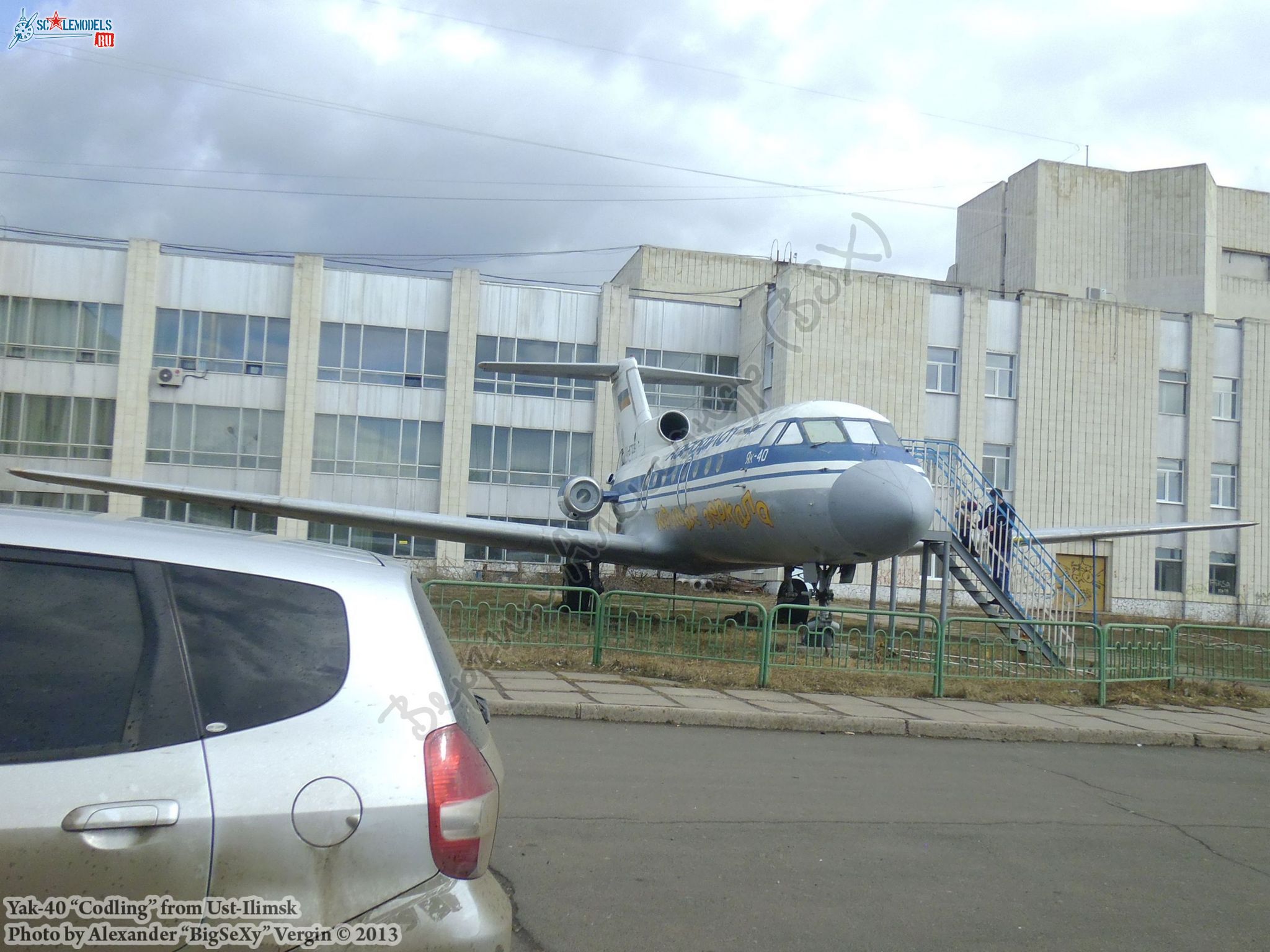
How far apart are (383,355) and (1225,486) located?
104 ft

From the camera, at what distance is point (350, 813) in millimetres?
2512

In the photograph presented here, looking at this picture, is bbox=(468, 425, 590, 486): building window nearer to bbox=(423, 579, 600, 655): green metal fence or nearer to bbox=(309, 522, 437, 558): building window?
bbox=(309, 522, 437, 558): building window

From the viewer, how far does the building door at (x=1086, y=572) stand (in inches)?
1411

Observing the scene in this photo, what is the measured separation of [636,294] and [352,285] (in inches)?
405

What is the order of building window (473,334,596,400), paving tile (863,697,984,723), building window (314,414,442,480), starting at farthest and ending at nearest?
building window (473,334,596,400), building window (314,414,442,480), paving tile (863,697,984,723)

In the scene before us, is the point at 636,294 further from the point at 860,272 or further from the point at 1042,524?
the point at 1042,524

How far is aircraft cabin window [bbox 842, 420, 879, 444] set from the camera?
14.3 metres

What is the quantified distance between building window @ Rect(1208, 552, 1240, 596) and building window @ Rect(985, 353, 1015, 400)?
32.4ft

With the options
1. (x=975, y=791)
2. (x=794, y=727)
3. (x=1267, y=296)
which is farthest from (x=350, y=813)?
(x=1267, y=296)

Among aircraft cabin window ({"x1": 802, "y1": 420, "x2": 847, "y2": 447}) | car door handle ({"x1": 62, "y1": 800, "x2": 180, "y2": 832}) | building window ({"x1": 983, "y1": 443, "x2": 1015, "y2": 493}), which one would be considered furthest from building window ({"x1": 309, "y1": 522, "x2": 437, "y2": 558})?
car door handle ({"x1": 62, "y1": 800, "x2": 180, "y2": 832})

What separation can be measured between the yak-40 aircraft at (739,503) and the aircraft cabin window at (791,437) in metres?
0.02

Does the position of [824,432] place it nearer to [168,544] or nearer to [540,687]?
[540,687]

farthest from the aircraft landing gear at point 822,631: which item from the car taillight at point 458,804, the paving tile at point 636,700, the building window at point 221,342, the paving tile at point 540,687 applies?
the building window at point 221,342

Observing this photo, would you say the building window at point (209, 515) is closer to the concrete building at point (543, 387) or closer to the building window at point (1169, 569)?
the concrete building at point (543, 387)
